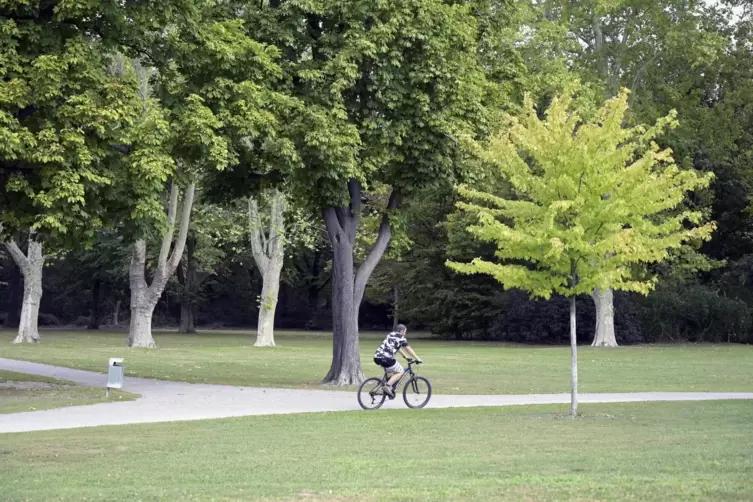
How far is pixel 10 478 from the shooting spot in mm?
11398

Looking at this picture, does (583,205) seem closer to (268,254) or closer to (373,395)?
(373,395)

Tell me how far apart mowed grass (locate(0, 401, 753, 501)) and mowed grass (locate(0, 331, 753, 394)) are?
331 inches

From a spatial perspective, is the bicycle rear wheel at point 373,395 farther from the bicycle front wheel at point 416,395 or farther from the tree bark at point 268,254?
the tree bark at point 268,254

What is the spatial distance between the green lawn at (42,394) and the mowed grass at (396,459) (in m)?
4.50

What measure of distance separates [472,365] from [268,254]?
1663 cm

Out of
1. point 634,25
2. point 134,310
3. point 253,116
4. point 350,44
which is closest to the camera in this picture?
point 253,116

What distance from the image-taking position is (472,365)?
36469mm

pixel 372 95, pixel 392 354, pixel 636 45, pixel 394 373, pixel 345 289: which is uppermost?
pixel 636 45

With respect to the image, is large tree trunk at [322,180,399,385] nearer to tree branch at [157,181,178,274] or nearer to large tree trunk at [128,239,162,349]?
tree branch at [157,181,178,274]

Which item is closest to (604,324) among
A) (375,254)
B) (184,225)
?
(184,225)

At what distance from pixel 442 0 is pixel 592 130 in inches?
411

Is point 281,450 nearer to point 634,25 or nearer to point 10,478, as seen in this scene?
point 10,478

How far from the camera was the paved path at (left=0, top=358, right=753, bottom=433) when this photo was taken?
60.8 ft

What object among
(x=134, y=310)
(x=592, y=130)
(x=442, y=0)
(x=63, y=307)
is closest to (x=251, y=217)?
(x=134, y=310)
